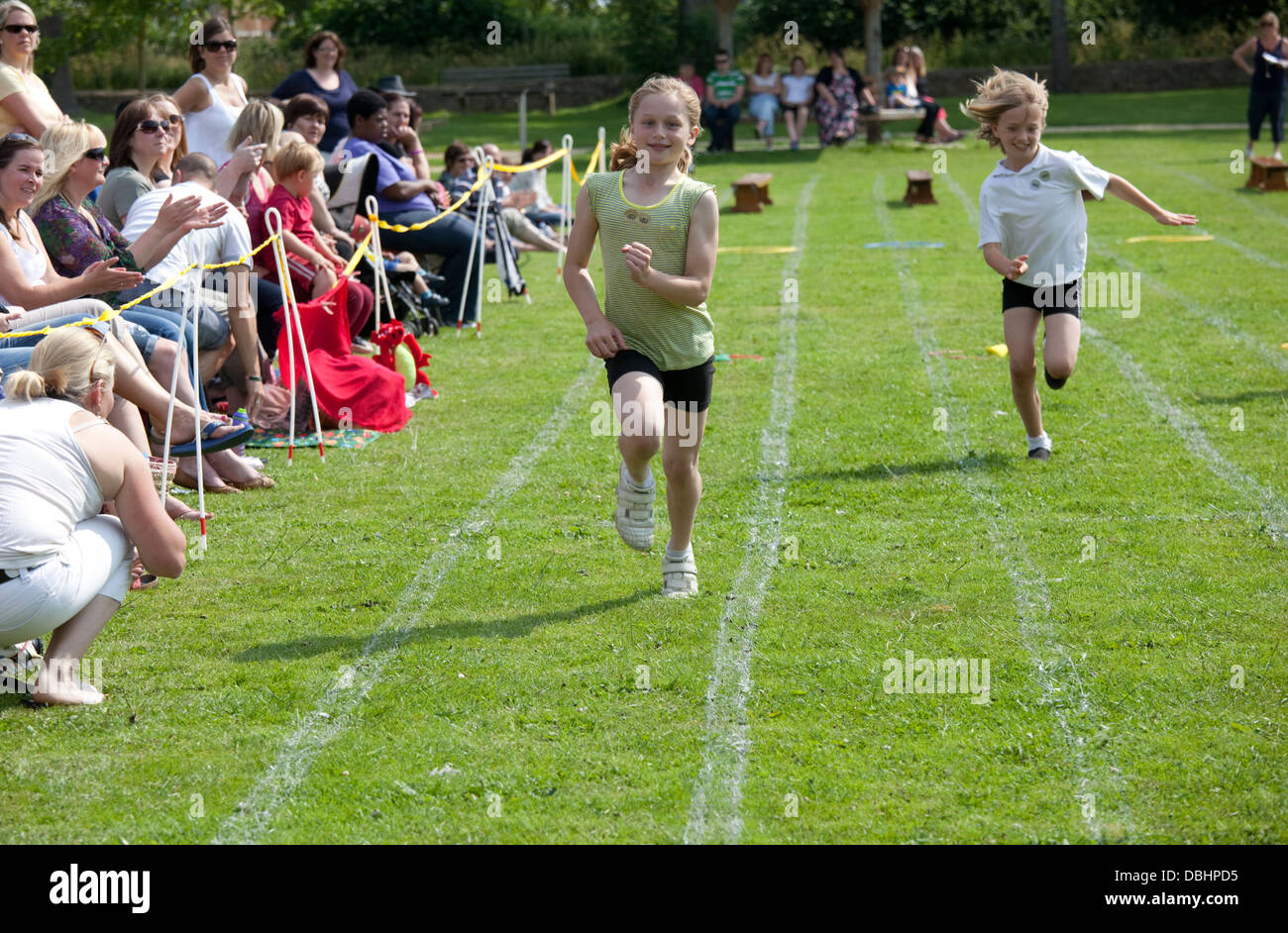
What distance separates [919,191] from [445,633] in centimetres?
1601

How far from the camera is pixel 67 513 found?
16.3 feet

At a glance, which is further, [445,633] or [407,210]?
[407,210]

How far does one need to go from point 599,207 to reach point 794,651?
6.27 ft

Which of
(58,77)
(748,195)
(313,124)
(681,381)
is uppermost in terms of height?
(58,77)

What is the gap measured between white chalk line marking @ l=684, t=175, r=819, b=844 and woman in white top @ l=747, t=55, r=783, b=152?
70.9ft

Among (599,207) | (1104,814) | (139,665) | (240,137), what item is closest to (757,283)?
(240,137)

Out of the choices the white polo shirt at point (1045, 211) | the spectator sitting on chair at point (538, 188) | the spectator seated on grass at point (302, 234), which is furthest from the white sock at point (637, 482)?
the spectator sitting on chair at point (538, 188)

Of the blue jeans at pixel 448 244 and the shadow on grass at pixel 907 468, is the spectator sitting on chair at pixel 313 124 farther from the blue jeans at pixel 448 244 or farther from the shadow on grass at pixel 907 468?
the shadow on grass at pixel 907 468

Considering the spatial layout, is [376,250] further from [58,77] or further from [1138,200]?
[58,77]

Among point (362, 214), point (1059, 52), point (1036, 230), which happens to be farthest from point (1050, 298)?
point (1059, 52)

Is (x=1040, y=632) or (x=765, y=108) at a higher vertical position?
(x=765, y=108)

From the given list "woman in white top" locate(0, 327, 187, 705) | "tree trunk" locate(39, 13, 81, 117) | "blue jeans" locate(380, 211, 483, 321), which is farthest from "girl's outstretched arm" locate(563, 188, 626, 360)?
"tree trunk" locate(39, 13, 81, 117)

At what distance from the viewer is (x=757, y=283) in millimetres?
14398
